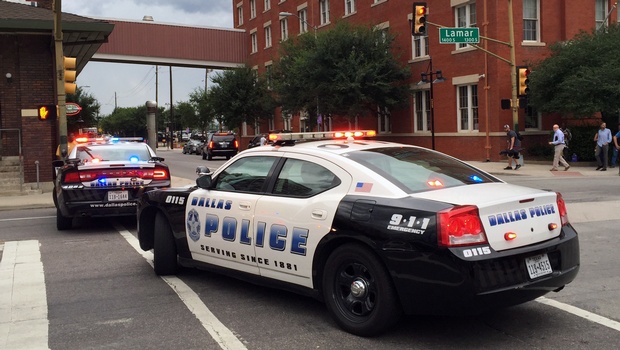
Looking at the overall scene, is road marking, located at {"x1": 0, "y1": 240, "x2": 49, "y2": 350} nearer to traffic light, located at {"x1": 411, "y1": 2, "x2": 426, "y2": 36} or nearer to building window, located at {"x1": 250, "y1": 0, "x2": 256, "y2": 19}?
traffic light, located at {"x1": 411, "y1": 2, "x2": 426, "y2": 36}

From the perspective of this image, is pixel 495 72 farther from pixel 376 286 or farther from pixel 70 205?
pixel 376 286

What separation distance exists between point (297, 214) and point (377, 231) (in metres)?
0.89

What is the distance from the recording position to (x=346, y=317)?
4.84 meters

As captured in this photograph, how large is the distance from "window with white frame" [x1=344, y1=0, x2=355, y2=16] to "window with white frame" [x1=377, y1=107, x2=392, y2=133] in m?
7.05

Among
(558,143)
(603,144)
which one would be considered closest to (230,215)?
(558,143)

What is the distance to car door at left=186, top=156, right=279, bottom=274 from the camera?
18.6ft

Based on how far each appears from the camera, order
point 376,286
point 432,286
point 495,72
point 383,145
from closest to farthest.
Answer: point 432,286 → point 376,286 → point 383,145 → point 495,72

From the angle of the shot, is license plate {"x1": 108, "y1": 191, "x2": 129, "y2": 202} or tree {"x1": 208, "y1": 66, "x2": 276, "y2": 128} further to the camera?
tree {"x1": 208, "y1": 66, "x2": 276, "y2": 128}

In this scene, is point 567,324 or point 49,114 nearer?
point 567,324

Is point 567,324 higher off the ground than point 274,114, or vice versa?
point 274,114

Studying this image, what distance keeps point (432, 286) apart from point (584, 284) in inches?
111

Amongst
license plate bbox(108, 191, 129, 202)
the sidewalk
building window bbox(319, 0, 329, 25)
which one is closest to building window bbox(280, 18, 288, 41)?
building window bbox(319, 0, 329, 25)

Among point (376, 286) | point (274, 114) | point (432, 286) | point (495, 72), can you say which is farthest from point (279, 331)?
point (274, 114)

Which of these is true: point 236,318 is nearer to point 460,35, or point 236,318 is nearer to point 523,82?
point 460,35
